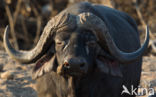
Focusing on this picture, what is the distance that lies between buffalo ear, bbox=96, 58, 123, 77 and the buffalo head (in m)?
0.03

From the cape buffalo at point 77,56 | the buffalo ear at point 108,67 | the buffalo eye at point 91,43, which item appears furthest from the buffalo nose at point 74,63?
the buffalo ear at point 108,67

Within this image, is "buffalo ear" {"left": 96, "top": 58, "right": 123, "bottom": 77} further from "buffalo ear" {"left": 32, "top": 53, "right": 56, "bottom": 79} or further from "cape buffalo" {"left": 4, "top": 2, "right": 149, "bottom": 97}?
"buffalo ear" {"left": 32, "top": 53, "right": 56, "bottom": 79}

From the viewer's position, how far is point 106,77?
144 inches

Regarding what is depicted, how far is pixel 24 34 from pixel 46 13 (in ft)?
4.20

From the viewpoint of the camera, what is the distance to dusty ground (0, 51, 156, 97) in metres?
5.70

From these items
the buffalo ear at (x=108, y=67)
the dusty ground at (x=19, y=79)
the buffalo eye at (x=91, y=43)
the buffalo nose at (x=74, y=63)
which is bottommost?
the dusty ground at (x=19, y=79)

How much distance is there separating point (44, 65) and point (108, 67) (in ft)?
1.91

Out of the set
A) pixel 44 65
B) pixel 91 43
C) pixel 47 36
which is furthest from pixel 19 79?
pixel 91 43

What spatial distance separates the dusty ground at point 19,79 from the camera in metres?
5.70

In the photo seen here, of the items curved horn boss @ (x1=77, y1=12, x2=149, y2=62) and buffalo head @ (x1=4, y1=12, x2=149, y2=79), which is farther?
curved horn boss @ (x1=77, y1=12, x2=149, y2=62)

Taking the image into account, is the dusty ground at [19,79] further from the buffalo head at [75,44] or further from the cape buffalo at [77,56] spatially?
the buffalo head at [75,44]

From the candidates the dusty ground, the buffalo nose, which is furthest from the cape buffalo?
the dusty ground

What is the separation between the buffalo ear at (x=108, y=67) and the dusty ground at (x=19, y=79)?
2.50m

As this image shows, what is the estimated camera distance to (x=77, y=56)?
3.01 meters
